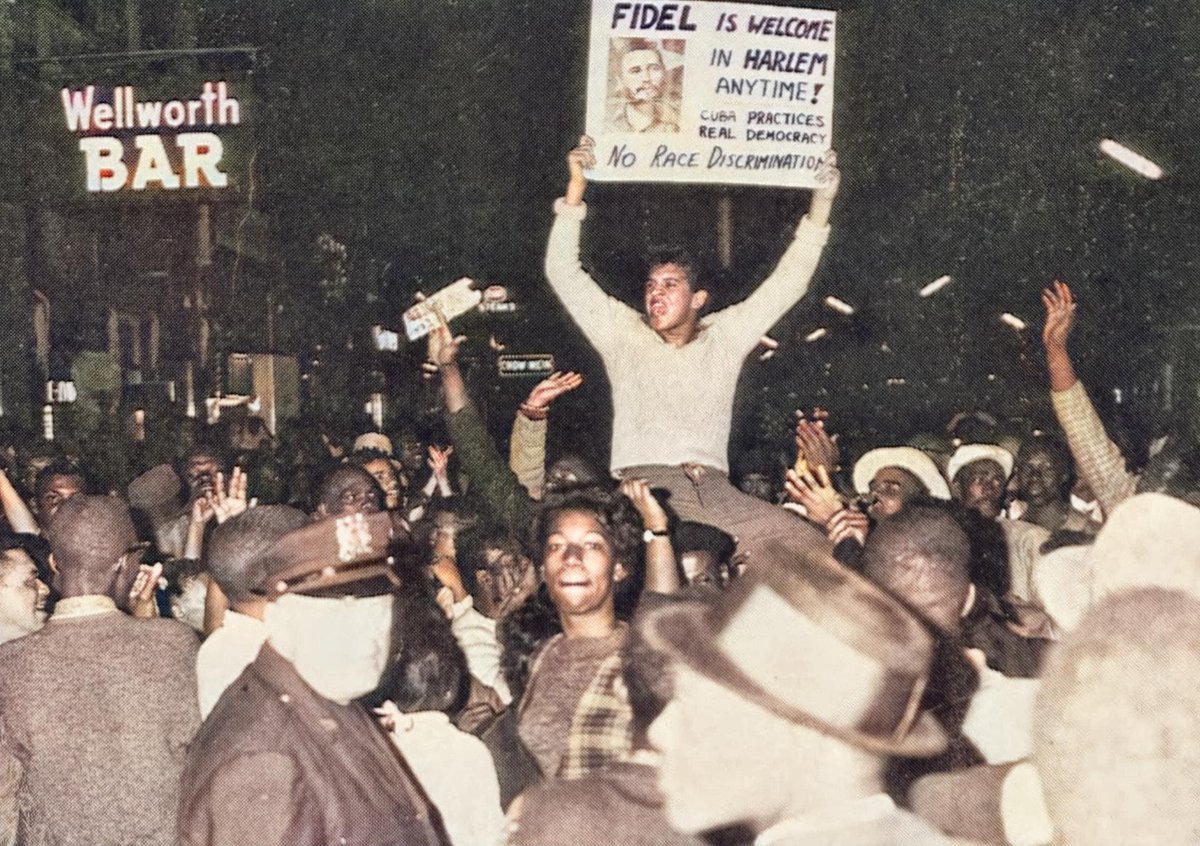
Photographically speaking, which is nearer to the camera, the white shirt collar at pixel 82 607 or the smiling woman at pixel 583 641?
the smiling woman at pixel 583 641

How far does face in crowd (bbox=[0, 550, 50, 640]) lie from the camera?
5180 millimetres

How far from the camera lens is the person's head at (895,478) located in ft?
20.0

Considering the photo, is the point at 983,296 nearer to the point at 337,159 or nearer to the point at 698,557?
the point at 337,159

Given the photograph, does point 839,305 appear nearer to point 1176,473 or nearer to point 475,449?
point 475,449

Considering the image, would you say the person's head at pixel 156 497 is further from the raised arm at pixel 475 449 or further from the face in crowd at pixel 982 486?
the face in crowd at pixel 982 486

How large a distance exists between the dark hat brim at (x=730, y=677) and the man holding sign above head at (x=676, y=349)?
2.75 meters

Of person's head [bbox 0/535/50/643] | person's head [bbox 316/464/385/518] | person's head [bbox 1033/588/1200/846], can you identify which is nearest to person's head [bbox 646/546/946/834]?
person's head [bbox 1033/588/1200/846]

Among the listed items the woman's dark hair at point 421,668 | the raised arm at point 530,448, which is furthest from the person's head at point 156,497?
the woman's dark hair at point 421,668

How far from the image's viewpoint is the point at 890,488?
616cm

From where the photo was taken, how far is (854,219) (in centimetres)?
1688

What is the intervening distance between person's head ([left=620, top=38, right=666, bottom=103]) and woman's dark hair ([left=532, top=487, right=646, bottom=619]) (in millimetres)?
2261

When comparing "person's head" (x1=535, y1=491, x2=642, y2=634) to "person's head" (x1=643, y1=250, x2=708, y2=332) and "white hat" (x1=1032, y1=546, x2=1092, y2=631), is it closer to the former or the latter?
"white hat" (x1=1032, y1=546, x2=1092, y2=631)

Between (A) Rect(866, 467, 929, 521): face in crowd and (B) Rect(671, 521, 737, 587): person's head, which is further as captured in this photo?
(A) Rect(866, 467, 929, 521): face in crowd

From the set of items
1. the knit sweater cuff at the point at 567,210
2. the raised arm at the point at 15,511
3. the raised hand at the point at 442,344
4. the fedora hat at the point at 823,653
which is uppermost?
the knit sweater cuff at the point at 567,210
